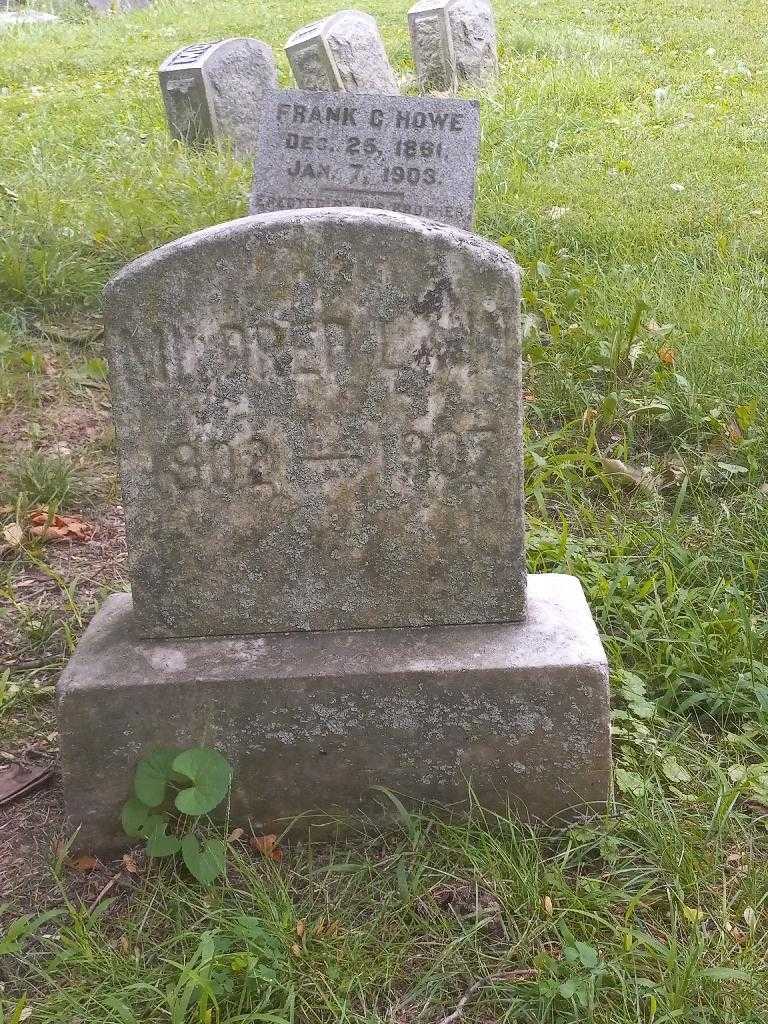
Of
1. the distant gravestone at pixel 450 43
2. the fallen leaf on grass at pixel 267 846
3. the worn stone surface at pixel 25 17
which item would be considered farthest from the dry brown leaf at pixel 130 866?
the worn stone surface at pixel 25 17

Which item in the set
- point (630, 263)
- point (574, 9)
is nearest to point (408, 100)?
point (630, 263)

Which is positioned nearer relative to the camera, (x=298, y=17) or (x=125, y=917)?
(x=125, y=917)

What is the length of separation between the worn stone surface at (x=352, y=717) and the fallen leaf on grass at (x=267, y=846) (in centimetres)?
3

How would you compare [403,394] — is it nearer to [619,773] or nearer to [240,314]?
[240,314]

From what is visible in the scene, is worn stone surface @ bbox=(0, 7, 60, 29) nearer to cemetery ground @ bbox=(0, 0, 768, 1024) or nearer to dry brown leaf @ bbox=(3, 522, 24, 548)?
cemetery ground @ bbox=(0, 0, 768, 1024)

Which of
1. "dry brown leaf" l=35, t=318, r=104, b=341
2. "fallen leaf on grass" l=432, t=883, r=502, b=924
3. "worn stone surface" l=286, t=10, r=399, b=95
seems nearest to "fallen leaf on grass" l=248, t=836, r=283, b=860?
"fallen leaf on grass" l=432, t=883, r=502, b=924

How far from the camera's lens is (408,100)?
4188mm

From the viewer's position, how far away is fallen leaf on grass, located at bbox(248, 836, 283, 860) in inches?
82.3

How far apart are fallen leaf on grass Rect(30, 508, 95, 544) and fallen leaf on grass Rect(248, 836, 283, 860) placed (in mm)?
1420

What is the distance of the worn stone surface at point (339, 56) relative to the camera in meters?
6.81

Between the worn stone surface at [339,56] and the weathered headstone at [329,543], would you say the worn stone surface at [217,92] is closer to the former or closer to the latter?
the worn stone surface at [339,56]

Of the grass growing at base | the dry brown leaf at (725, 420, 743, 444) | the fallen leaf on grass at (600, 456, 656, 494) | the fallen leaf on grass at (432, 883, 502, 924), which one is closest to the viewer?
the grass growing at base

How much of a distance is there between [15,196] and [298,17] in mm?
7478

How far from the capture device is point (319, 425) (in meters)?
2.04
